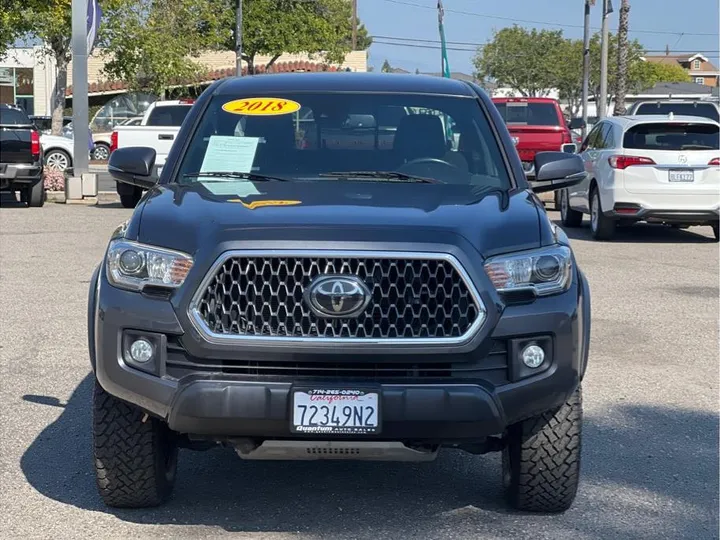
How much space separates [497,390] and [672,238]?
12.9 metres

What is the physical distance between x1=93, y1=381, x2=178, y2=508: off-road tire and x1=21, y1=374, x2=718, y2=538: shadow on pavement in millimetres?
155

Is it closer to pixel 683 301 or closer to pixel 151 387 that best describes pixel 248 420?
pixel 151 387

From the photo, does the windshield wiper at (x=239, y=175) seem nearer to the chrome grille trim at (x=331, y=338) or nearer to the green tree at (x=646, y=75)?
the chrome grille trim at (x=331, y=338)

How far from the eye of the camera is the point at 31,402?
22.6ft

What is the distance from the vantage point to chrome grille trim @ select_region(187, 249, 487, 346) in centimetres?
432

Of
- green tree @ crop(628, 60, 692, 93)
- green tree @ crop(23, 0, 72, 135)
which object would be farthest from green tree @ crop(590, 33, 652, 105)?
green tree @ crop(23, 0, 72, 135)

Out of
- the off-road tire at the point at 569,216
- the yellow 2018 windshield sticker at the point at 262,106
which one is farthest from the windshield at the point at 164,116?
the yellow 2018 windshield sticker at the point at 262,106

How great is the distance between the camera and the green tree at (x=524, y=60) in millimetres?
88688

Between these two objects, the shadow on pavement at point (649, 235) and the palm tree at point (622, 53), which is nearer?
the shadow on pavement at point (649, 235)

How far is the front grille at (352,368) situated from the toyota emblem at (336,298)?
165 mm

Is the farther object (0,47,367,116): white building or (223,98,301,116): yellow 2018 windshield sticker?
(0,47,367,116): white building

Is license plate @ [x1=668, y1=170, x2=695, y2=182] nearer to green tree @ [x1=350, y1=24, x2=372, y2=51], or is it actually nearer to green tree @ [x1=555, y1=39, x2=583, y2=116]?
green tree @ [x1=555, y1=39, x2=583, y2=116]

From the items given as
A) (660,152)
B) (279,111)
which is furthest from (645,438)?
(660,152)

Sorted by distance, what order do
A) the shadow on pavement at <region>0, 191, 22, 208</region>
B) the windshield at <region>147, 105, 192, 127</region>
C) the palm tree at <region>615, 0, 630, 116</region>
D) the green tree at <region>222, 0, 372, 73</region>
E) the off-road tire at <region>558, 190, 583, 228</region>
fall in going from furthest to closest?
the green tree at <region>222, 0, 372, 73</region> < the palm tree at <region>615, 0, 630, 116</region> < the windshield at <region>147, 105, 192, 127</region> < the shadow on pavement at <region>0, 191, 22, 208</region> < the off-road tire at <region>558, 190, 583, 228</region>
